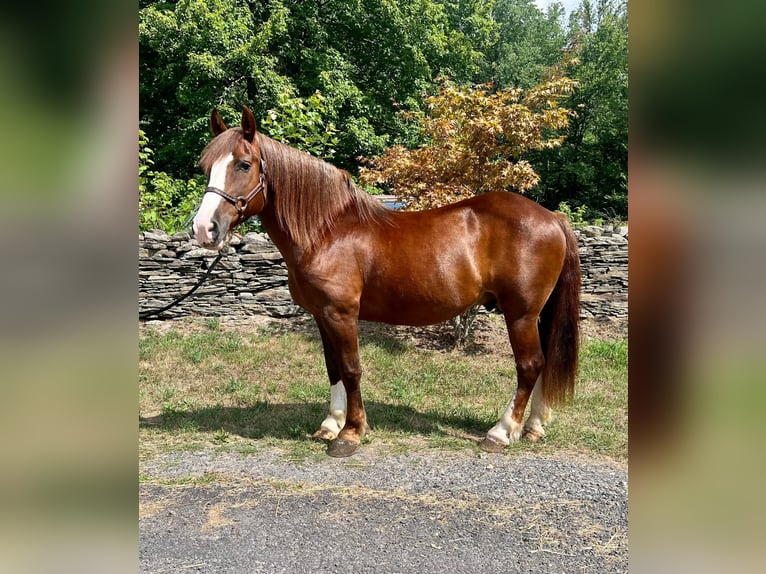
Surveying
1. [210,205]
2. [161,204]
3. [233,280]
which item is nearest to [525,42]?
[161,204]

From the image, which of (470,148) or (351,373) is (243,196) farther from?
(470,148)

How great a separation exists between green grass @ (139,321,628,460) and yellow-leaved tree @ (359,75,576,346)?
125 cm

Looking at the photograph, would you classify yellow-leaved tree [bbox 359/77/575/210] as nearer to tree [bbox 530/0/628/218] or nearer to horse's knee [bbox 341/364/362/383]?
horse's knee [bbox 341/364/362/383]

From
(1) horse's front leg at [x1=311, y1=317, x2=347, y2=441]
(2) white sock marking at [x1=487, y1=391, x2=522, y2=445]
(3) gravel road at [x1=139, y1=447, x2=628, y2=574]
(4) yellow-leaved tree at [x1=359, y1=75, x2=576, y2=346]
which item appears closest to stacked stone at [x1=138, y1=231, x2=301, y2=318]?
(4) yellow-leaved tree at [x1=359, y1=75, x2=576, y2=346]

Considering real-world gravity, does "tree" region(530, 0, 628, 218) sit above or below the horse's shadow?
above

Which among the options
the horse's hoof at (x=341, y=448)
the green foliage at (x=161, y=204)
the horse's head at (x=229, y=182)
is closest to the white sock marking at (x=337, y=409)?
the horse's hoof at (x=341, y=448)

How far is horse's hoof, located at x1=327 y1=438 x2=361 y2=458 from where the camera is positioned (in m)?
3.65

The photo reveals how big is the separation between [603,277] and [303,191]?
19.4 ft

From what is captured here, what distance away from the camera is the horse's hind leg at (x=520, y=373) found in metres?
3.74

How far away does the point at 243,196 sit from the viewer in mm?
3297
